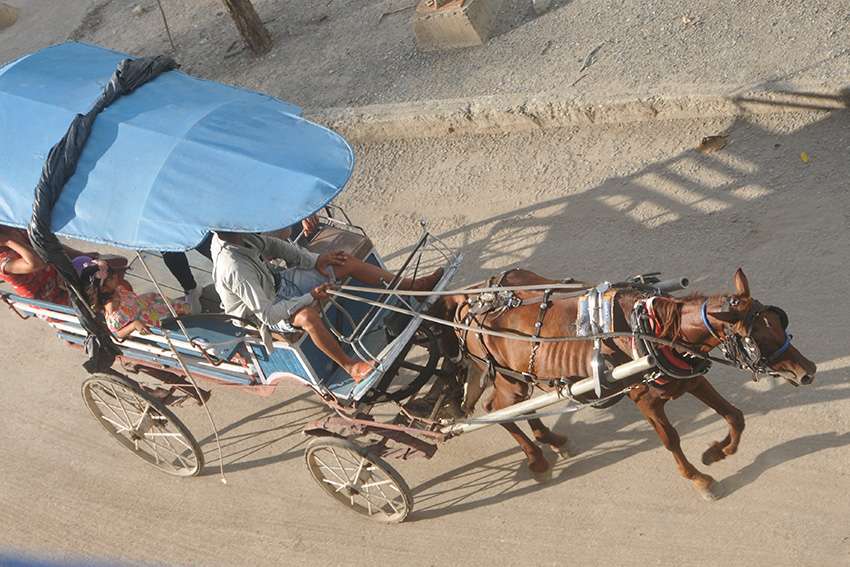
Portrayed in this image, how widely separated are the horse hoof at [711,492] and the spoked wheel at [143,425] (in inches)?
134

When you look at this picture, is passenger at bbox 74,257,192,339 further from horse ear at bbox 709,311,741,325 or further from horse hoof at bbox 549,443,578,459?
horse ear at bbox 709,311,741,325

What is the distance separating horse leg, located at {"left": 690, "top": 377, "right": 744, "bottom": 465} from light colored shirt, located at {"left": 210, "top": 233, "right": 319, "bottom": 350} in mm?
2394

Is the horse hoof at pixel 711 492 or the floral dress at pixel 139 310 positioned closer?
the horse hoof at pixel 711 492

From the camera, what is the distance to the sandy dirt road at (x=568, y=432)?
4734 mm

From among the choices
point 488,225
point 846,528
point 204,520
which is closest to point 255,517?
point 204,520

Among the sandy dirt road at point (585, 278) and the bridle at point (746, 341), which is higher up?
the bridle at point (746, 341)

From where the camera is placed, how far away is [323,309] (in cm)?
473

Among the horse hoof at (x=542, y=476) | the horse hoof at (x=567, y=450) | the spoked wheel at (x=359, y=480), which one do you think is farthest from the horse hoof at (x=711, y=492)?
the spoked wheel at (x=359, y=480)

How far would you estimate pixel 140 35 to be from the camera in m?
11.6

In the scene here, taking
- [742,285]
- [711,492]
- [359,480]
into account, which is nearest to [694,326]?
[742,285]

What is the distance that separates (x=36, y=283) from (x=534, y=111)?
15.5 ft

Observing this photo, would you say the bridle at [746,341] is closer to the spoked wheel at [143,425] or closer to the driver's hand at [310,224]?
the driver's hand at [310,224]

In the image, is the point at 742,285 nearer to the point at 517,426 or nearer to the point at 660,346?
the point at 660,346

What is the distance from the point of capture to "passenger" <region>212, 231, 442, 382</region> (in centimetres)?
448
